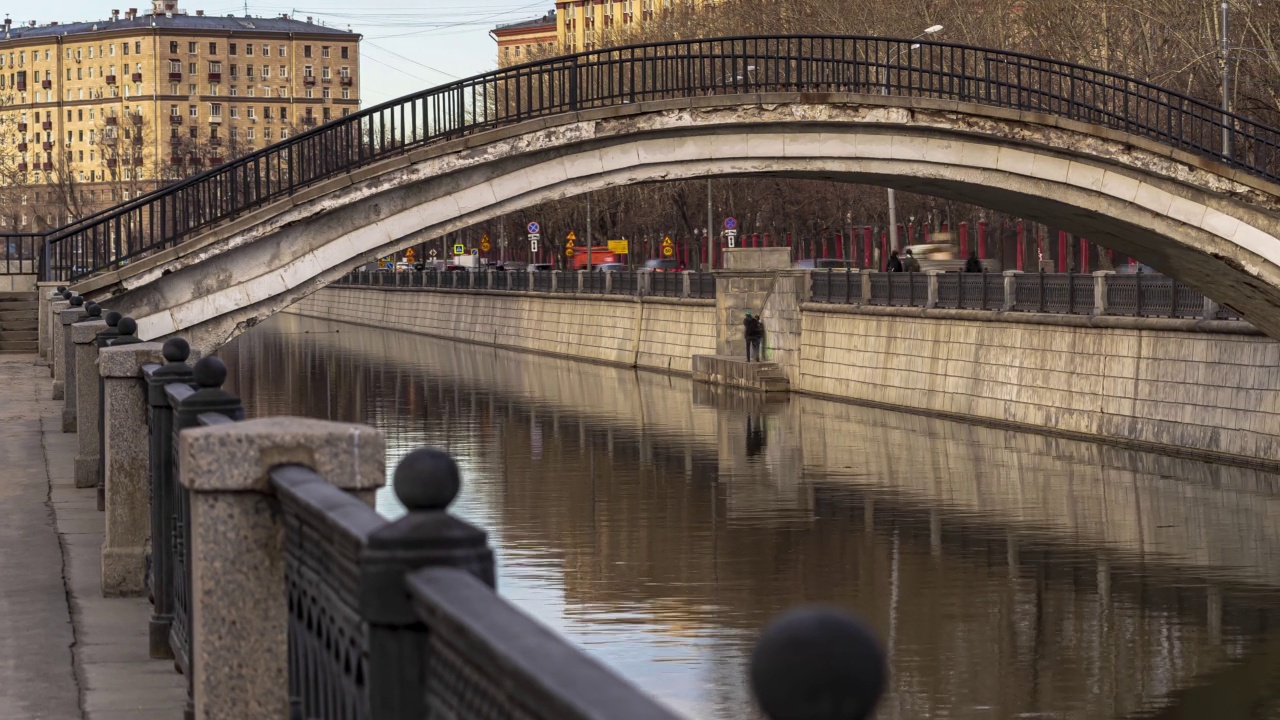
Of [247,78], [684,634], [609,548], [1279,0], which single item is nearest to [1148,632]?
[684,634]

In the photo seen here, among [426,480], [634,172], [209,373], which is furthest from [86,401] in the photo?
[634,172]

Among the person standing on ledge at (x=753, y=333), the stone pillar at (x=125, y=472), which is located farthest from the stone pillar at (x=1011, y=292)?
the stone pillar at (x=125, y=472)

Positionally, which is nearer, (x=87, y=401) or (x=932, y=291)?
(x=87, y=401)

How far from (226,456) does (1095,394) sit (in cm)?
2816

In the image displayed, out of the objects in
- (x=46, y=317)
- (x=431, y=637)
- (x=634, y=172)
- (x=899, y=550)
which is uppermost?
(x=634, y=172)

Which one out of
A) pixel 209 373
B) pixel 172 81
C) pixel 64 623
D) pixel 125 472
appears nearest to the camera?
pixel 209 373

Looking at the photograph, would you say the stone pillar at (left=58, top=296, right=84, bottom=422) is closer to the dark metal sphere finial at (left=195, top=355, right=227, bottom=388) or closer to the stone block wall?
the dark metal sphere finial at (left=195, top=355, right=227, bottom=388)

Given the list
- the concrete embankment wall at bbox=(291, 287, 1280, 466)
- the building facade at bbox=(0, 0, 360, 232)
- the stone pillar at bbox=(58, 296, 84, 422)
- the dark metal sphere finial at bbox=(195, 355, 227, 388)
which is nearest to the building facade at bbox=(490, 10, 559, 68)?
the building facade at bbox=(0, 0, 360, 232)

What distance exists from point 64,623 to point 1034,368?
88.5 feet

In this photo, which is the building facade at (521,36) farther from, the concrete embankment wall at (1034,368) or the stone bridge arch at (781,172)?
the stone bridge arch at (781,172)

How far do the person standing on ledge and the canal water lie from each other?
423 centimetres

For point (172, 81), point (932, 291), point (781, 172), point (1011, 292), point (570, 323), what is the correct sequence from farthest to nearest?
point (172, 81), point (570, 323), point (932, 291), point (1011, 292), point (781, 172)

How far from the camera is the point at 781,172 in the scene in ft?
83.5

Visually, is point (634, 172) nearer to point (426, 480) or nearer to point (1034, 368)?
point (1034, 368)
